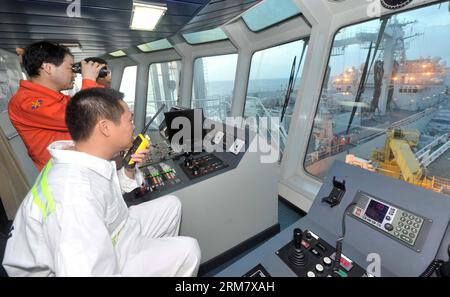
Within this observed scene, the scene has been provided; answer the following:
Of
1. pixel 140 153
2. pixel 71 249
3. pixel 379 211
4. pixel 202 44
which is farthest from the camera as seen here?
pixel 202 44

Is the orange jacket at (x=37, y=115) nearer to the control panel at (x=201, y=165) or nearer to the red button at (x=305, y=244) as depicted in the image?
the control panel at (x=201, y=165)

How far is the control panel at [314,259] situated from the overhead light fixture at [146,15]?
211 cm

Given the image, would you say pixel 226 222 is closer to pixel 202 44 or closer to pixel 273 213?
pixel 273 213

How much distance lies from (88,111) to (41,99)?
86cm

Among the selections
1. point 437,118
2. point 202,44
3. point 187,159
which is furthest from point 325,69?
point 202,44

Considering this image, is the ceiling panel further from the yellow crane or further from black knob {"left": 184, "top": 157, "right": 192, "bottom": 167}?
the yellow crane

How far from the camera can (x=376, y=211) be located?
907 millimetres

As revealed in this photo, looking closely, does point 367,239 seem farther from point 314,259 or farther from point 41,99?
point 41,99

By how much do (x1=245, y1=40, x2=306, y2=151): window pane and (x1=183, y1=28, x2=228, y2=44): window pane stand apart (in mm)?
674

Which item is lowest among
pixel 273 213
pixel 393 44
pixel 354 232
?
pixel 273 213

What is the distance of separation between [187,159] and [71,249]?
109cm

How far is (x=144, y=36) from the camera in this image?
3039 millimetres

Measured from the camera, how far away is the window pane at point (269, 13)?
2195 mm

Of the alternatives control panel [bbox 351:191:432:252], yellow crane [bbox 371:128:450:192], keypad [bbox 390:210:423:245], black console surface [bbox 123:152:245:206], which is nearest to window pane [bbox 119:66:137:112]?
black console surface [bbox 123:152:245:206]
